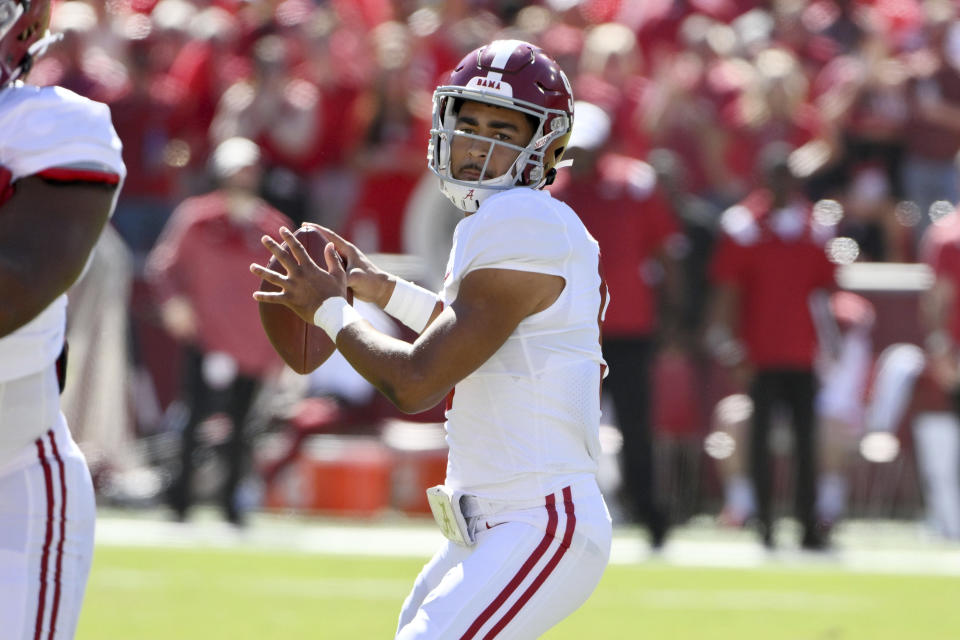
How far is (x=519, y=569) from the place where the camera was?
10.9 feet

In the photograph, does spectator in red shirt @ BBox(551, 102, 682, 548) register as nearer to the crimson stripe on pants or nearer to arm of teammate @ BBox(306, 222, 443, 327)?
arm of teammate @ BBox(306, 222, 443, 327)

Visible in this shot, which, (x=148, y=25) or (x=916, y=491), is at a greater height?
(x=148, y=25)

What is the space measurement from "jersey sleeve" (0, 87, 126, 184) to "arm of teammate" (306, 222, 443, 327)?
59cm

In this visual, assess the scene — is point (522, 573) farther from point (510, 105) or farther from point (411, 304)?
point (510, 105)

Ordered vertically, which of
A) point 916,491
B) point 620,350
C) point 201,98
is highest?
point 201,98

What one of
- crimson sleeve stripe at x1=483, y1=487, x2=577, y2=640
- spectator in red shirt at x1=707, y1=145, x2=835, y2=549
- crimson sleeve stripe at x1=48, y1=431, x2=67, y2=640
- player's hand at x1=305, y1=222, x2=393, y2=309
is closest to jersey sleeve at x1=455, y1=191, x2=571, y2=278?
player's hand at x1=305, y1=222, x2=393, y2=309

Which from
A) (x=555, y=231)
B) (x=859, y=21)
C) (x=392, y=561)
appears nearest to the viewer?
(x=555, y=231)

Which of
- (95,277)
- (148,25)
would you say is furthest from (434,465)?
(148,25)

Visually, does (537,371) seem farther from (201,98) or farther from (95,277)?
(201,98)

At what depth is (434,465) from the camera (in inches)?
396

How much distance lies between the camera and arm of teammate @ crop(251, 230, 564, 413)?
3207 mm

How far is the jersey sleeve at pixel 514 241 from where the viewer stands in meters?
3.27

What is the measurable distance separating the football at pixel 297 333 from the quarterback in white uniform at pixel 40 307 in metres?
0.43

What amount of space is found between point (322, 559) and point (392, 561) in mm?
358
